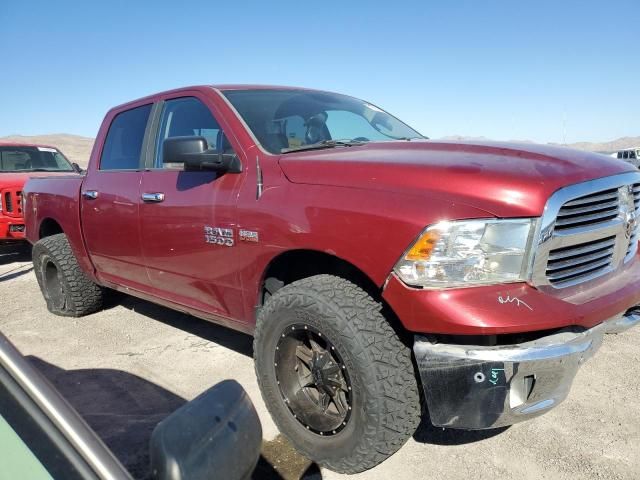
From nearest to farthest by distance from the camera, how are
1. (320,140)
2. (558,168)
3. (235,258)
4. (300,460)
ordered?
(558,168) < (300,460) < (235,258) < (320,140)

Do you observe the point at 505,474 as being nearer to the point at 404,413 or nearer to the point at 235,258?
the point at 404,413

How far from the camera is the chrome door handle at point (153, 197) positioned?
10.4ft

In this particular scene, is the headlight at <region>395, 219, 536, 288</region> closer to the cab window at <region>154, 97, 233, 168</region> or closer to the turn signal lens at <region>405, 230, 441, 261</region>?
the turn signal lens at <region>405, 230, 441, 261</region>

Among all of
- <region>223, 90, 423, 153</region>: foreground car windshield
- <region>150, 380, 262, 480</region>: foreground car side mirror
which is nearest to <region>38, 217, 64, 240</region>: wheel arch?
<region>223, 90, 423, 153</region>: foreground car windshield

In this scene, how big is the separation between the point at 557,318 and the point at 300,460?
4.56ft

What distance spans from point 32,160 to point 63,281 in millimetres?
5119

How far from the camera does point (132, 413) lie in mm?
2861

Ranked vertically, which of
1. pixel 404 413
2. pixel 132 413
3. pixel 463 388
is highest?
pixel 463 388

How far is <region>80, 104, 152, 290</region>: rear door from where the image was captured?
350 cm

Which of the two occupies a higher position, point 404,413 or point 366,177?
point 366,177

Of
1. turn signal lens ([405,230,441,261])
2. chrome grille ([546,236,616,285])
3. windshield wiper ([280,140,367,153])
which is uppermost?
windshield wiper ([280,140,367,153])

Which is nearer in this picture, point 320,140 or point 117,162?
point 320,140

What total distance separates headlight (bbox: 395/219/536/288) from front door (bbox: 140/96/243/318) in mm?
1189

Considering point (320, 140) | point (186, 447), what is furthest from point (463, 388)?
point (320, 140)
